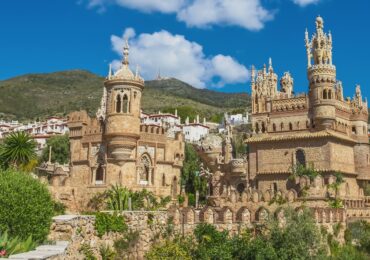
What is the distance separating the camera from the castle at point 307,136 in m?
35.3

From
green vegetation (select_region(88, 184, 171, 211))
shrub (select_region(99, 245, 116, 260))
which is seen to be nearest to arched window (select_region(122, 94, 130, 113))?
green vegetation (select_region(88, 184, 171, 211))

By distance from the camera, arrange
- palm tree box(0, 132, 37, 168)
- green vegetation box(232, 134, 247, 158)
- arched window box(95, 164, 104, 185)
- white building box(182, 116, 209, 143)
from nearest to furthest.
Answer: palm tree box(0, 132, 37, 168) → arched window box(95, 164, 104, 185) → green vegetation box(232, 134, 247, 158) → white building box(182, 116, 209, 143)

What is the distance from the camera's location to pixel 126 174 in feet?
114

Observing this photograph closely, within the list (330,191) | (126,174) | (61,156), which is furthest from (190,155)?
(330,191)

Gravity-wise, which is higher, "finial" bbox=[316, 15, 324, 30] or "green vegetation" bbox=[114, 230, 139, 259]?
"finial" bbox=[316, 15, 324, 30]

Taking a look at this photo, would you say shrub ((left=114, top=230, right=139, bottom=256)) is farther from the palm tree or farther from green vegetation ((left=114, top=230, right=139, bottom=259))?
the palm tree

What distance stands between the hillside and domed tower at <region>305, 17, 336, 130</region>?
83.9 metres

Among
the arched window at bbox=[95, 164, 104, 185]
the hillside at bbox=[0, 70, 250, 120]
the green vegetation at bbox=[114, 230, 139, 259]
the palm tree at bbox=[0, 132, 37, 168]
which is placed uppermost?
the hillside at bbox=[0, 70, 250, 120]

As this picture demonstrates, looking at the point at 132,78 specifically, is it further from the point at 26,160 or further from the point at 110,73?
the point at 26,160

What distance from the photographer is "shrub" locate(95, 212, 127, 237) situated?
2056 centimetres

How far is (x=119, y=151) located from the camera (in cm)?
3478

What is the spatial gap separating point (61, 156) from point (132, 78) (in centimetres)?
3254

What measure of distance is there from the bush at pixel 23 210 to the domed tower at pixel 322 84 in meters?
24.7

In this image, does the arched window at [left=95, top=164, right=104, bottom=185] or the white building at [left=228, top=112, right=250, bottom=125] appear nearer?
the arched window at [left=95, top=164, right=104, bottom=185]
